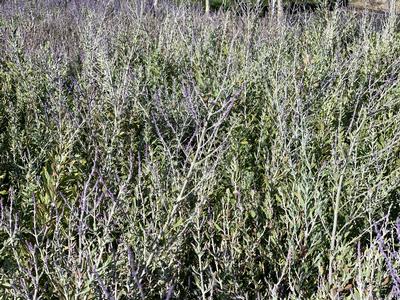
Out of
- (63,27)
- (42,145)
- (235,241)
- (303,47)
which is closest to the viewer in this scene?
(235,241)

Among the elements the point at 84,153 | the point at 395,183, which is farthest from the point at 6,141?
the point at 395,183

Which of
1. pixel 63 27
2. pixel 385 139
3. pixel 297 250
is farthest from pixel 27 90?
pixel 63 27

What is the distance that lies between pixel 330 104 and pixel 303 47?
85.5 inches

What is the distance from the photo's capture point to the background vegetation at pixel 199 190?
150cm

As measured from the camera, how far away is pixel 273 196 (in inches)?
94.7

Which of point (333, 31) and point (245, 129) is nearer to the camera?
point (245, 129)

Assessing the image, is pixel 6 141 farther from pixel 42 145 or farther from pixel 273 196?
pixel 273 196

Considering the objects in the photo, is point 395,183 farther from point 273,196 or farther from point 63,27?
point 63,27

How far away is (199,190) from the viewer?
1.92m

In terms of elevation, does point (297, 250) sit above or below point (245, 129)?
below

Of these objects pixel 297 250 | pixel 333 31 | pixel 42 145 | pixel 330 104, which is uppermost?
pixel 333 31

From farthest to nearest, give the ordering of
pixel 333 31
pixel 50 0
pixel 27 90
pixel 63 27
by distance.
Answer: pixel 50 0 → pixel 63 27 → pixel 333 31 → pixel 27 90

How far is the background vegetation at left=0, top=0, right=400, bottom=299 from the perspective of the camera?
1500 millimetres

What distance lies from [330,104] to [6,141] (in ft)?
7.58
